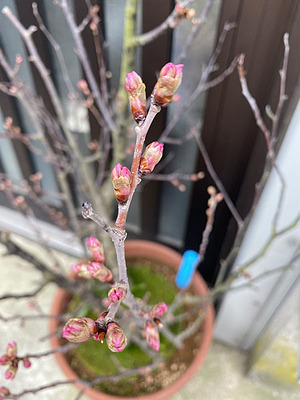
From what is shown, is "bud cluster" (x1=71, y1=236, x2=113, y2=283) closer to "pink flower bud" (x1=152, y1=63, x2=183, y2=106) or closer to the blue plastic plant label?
"pink flower bud" (x1=152, y1=63, x2=183, y2=106)

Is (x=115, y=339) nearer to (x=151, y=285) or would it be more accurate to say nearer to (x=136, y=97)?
(x=136, y=97)

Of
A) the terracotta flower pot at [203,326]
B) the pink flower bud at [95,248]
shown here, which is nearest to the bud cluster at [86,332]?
the pink flower bud at [95,248]

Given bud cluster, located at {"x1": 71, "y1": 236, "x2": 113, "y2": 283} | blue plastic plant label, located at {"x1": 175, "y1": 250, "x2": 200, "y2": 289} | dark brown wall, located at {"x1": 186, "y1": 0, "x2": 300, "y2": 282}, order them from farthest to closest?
blue plastic plant label, located at {"x1": 175, "y1": 250, "x2": 200, "y2": 289} < dark brown wall, located at {"x1": 186, "y1": 0, "x2": 300, "y2": 282} < bud cluster, located at {"x1": 71, "y1": 236, "x2": 113, "y2": 283}

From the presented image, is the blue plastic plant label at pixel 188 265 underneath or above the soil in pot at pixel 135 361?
above

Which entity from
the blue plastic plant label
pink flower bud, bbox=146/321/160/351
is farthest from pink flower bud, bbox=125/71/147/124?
the blue plastic plant label

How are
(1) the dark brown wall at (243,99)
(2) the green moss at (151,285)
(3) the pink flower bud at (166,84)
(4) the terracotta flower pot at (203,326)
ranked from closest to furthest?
(3) the pink flower bud at (166,84)
(1) the dark brown wall at (243,99)
(4) the terracotta flower pot at (203,326)
(2) the green moss at (151,285)

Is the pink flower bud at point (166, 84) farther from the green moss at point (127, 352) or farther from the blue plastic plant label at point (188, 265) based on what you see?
the green moss at point (127, 352)

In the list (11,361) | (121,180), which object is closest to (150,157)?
(121,180)
